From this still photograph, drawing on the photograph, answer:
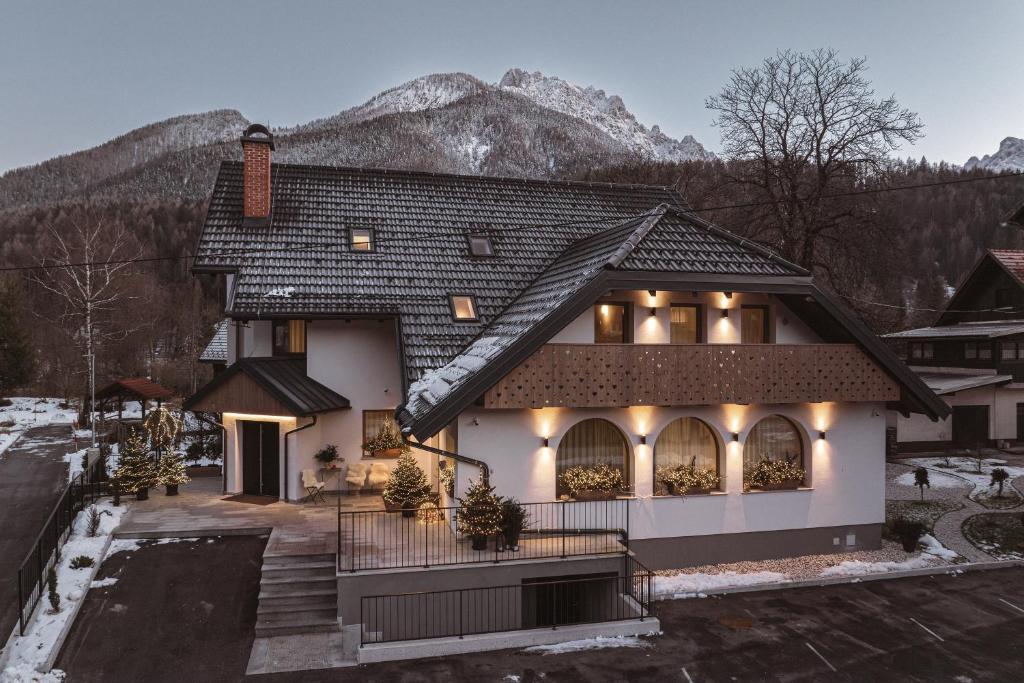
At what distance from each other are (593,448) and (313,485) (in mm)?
7354

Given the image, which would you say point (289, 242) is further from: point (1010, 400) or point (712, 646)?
point (1010, 400)

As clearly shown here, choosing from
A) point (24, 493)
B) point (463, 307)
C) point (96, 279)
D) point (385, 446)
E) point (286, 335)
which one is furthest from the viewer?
point (96, 279)

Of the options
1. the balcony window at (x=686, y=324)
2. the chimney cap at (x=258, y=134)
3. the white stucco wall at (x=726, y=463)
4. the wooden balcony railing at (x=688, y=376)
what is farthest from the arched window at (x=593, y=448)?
the chimney cap at (x=258, y=134)

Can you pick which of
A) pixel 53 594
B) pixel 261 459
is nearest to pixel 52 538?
pixel 53 594

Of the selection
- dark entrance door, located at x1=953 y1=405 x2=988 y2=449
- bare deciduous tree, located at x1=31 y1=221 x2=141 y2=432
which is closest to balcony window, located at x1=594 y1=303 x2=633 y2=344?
dark entrance door, located at x1=953 y1=405 x2=988 y2=449

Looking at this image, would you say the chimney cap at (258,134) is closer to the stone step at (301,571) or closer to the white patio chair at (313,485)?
the white patio chair at (313,485)

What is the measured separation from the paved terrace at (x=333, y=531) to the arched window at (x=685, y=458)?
6.18ft

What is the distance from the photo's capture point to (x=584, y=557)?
1173cm

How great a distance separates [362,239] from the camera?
60.6 feet

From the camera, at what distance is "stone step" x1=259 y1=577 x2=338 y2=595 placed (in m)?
11.5

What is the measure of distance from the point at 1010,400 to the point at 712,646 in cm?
2638

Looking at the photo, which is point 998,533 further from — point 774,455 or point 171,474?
point 171,474

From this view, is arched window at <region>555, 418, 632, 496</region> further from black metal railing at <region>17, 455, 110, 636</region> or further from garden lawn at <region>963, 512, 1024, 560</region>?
black metal railing at <region>17, 455, 110, 636</region>

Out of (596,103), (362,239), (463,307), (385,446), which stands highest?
(596,103)
